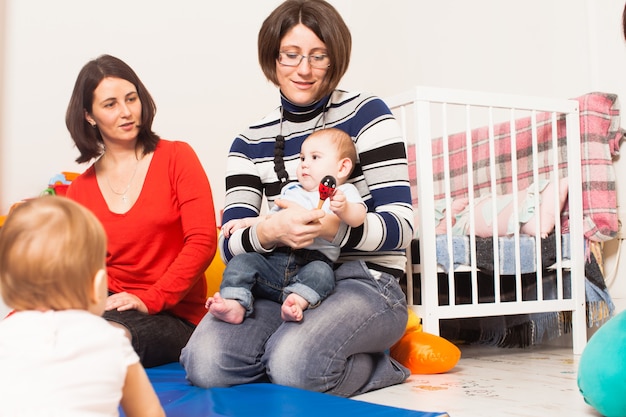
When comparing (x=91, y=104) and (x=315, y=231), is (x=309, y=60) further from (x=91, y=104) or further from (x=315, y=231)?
(x=91, y=104)

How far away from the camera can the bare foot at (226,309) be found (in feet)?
5.26

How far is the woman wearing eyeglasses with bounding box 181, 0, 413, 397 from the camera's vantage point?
Result: 158 centimetres

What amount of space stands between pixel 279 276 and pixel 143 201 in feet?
1.58

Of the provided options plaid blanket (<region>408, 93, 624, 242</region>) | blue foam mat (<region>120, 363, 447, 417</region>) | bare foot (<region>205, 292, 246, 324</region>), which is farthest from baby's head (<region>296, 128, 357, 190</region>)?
plaid blanket (<region>408, 93, 624, 242</region>)

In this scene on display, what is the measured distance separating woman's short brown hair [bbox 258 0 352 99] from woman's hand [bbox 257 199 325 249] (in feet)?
1.25

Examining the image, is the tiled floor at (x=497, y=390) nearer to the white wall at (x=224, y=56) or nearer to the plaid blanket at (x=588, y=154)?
the plaid blanket at (x=588, y=154)

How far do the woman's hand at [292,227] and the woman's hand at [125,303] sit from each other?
396 mm

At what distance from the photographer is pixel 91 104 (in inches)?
77.2

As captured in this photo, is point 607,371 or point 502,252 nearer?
point 607,371

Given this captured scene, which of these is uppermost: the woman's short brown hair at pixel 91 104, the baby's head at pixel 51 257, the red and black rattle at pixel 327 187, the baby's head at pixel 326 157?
the woman's short brown hair at pixel 91 104

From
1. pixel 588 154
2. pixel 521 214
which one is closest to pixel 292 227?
pixel 521 214

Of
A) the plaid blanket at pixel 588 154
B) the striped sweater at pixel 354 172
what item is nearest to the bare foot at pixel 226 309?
the striped sweater at pixel 354 172

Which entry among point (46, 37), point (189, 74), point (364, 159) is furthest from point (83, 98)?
point (189, 74)

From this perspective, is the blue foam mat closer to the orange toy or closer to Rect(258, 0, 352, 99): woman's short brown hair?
the orange toy
